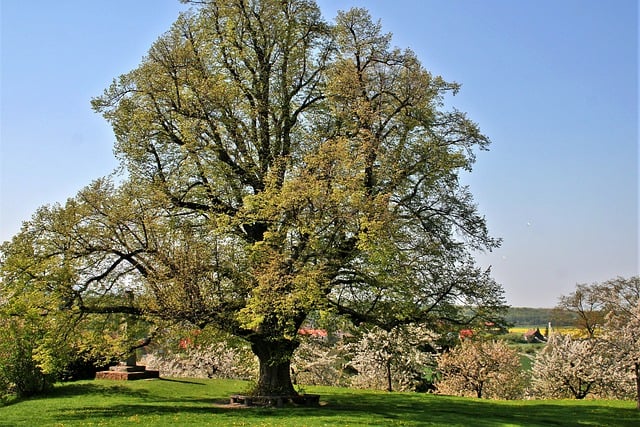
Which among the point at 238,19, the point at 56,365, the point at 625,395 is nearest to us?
the point at 56,365

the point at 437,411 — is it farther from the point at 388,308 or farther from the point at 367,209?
the point at 367,209

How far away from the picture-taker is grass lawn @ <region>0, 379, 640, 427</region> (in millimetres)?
16594

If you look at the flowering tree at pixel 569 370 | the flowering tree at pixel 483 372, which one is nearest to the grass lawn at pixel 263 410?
the flowering tree at pixel 569 370

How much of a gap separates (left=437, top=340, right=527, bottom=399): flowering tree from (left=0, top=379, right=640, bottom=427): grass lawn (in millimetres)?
9645

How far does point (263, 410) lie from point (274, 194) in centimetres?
675

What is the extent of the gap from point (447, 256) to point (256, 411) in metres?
8.13

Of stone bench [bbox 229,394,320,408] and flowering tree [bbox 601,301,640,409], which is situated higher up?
flowering tree [bbox 601,301,640,409]

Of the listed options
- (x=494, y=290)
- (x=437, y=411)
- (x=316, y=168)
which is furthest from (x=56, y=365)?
(x=494, y=290)

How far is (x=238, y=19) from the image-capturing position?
23234mm

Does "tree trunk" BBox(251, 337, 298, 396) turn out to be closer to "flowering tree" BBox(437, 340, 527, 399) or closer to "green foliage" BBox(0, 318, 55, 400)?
"green foliage" BBox(0, 318, 55, 400)

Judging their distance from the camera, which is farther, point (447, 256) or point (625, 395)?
point (625, 395)

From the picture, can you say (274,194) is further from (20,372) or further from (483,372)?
(483,372)

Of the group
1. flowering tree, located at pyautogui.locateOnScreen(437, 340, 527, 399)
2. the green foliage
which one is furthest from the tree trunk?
flowering tree, located at pyautogui.locateOnScreen(437, 340, 527, 399)

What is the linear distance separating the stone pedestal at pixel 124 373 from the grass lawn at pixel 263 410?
785 millimetres
